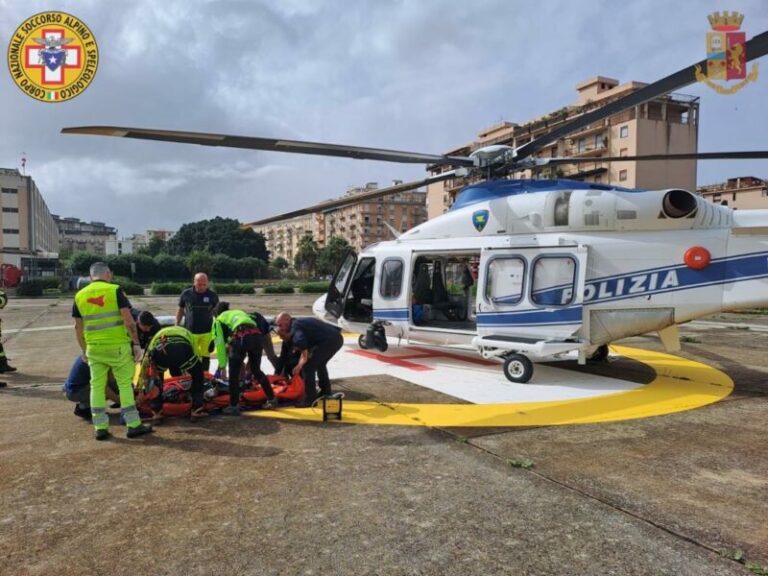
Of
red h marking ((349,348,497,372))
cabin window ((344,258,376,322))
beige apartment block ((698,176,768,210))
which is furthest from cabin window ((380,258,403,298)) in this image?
beige apartment block ((698,176,768,210))

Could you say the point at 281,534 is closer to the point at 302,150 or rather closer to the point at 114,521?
the point at 114,521

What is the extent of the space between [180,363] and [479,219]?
5.21 meters

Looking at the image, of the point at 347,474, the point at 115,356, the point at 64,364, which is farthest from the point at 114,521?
the point at 64,364

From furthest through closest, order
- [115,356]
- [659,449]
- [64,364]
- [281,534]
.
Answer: [64,364] → [115,356] → [659,449] → [281,534]

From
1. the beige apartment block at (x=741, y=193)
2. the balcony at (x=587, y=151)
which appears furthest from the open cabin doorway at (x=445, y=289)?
the beige apartment block at (x=741, y=193)


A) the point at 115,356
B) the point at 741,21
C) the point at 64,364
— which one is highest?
the point at 741,21

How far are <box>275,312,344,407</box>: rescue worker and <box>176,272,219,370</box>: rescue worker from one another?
1561 mm

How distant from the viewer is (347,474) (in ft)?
13.7

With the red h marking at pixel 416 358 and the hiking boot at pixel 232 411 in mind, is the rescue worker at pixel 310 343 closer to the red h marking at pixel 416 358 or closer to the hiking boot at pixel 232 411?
the hiking boot at pixel 232 411

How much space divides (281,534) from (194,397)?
306 centimetres

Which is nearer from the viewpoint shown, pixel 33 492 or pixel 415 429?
pixel 33 492

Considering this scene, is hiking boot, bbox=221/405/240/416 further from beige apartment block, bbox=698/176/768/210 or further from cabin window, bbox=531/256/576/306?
beige apartment block, bbox=698/176/768/210

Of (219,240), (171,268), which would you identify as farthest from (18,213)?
(219,240)

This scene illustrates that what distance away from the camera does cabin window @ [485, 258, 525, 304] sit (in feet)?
26.0
